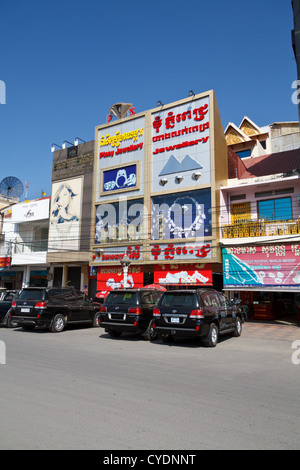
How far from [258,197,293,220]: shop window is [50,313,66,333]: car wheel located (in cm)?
1304

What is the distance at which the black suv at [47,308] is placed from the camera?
13016 millimetres

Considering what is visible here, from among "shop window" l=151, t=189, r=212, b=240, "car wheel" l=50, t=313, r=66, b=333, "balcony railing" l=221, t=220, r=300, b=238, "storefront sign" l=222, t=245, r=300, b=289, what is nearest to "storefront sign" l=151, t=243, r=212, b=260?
"shop window" l=151, t=189, r=212, b=240

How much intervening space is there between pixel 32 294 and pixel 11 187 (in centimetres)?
2670

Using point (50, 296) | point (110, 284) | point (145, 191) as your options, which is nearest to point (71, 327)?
point (50, 296)

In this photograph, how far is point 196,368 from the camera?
7.58 metres

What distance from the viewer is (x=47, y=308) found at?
516 inches

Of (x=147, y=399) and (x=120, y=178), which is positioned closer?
(x=147, y=399)

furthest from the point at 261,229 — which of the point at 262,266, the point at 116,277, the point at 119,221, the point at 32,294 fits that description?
the point at 32,294

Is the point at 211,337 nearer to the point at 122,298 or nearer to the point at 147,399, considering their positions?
the point at 122,298

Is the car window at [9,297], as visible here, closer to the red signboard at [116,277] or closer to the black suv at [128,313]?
the black suv at [128,313]

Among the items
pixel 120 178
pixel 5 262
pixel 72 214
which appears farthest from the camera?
pixel 5 262

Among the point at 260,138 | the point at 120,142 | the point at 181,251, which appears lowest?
the point at 181,251

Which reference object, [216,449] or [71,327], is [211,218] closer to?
[71,327]

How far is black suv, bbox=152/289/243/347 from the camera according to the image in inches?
399
